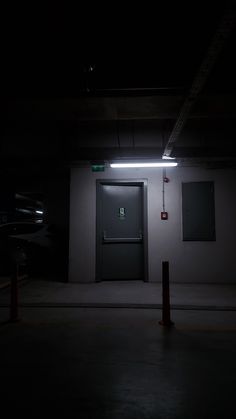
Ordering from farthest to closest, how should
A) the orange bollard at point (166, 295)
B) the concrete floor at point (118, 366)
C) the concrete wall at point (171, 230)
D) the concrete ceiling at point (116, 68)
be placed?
1. the concrete wall at point (171, 230)
2. the concrete ceiling at point (116, 68)
3. the orange bollard at point (166, 295)
4. the concrete floor at point (118, 366)

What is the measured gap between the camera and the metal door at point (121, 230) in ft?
27.3

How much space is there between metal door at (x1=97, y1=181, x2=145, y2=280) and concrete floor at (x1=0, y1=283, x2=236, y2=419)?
10.9 ft

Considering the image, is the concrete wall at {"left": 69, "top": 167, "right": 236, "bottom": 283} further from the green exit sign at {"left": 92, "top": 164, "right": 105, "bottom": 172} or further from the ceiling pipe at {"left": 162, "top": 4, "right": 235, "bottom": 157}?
the ceiling pipe at {"left": 162, "top": 4, "right": 235, "bottom": 157}

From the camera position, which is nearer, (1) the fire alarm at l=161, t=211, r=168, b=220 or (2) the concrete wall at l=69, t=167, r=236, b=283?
(2) the concrete wall at l=69, t=167, r=236, b=283

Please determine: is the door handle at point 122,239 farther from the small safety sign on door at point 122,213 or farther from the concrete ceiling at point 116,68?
the concrete ceiling at point 116,68

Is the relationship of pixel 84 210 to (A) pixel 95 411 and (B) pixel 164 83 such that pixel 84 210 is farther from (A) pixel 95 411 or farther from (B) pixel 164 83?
(A) pixel 95 411

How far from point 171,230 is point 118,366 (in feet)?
17.9

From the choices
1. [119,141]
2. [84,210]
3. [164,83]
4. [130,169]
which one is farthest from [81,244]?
[164,83]

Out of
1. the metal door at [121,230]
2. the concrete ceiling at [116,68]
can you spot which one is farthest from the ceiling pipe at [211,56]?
the metal door at [121,230]

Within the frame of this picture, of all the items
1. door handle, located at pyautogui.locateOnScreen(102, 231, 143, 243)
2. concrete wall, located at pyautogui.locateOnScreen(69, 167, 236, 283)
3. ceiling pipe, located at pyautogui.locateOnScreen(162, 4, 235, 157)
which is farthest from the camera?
door handle, located at pyautogui.locateOnScreen(102, 231, 143, 243)

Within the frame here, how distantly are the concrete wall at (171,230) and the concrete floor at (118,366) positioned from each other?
10.1ft

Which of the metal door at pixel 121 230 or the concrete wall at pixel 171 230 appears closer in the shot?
the concrete wall at pixel 171 230

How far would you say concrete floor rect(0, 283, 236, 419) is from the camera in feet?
7.90

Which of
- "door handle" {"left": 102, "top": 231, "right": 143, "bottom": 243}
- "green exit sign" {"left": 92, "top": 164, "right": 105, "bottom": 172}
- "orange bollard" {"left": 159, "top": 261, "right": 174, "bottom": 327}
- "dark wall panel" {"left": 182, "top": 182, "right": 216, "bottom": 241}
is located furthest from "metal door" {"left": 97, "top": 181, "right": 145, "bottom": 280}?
"orange bollard" {"left": 159, "top": 261, "right": 174, "bottom": 327}
